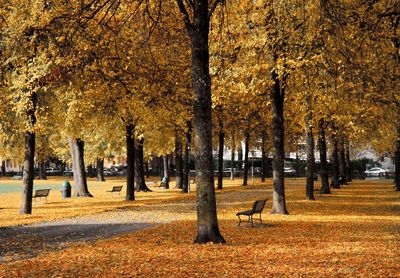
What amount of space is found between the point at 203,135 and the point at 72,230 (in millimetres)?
6539

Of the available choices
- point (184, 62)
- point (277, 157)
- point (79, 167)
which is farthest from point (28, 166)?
point (79, 167)

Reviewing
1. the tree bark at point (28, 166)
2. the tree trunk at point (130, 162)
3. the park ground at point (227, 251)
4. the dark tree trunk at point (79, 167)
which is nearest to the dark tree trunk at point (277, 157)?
the park ground at point (227, 251)

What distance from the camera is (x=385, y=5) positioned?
1861cm

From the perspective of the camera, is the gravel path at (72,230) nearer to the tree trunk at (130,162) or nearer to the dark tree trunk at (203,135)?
the dark tree trunk at (203,135)

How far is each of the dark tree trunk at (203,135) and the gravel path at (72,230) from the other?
3.52 metres

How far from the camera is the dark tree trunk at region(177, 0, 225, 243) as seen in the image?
1363cm

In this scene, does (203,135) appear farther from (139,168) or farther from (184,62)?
(139,168)

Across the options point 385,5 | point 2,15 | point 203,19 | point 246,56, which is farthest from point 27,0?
point 385,5

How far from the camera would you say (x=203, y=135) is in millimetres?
13672

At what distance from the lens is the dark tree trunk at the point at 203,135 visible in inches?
537

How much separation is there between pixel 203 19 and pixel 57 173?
306 feet

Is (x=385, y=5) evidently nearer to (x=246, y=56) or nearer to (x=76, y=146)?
(x=246, y=56)

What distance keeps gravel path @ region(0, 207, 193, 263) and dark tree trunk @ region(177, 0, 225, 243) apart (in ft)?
11.5

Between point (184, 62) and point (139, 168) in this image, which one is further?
point (139, 168)
